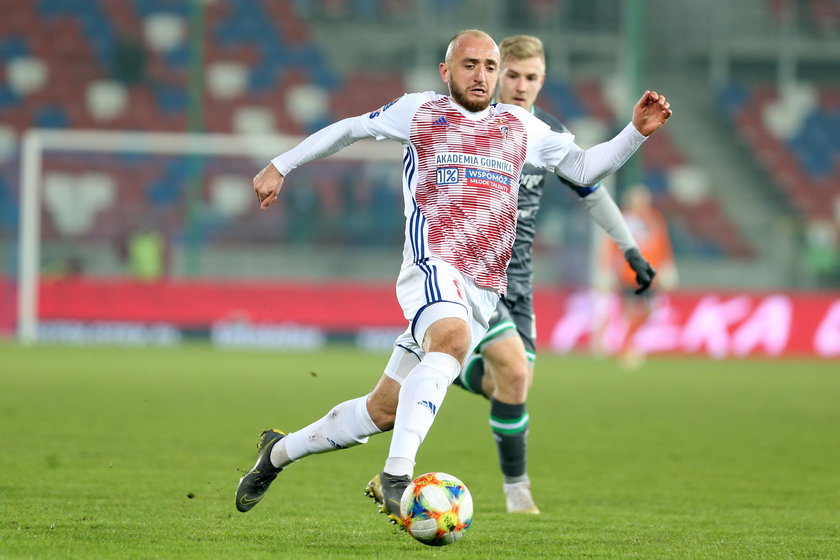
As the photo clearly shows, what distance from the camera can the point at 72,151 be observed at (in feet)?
66.5

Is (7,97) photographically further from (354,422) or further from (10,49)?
(354,422)

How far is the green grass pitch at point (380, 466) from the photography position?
15.5ft

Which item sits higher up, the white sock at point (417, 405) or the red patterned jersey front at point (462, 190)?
the red patterned jersey front at point (462, 190)

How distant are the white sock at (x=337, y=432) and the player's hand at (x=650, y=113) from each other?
4.80 ft

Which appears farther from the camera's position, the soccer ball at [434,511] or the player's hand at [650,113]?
the player's hand at [650,113]

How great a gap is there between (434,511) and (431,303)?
2.52 ft

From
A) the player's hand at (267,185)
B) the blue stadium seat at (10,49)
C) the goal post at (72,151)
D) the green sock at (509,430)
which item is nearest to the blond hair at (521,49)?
the green sock at (509,430)

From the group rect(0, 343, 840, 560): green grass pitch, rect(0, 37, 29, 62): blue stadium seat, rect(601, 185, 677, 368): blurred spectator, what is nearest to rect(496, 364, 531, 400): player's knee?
rect(0, 343, 840, 560): green grass pitch

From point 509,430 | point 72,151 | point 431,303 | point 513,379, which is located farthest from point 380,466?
point 72,151

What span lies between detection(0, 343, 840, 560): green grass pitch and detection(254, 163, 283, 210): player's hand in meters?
1.21

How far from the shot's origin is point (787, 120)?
28.0 m

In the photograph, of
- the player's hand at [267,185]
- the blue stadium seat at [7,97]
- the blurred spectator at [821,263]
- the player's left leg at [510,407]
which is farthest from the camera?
the blue stadium seat at [7,97]

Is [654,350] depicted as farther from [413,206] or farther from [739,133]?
[413,206]

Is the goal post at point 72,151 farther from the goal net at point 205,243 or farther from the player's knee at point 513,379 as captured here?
the player's knee at point 513,379
